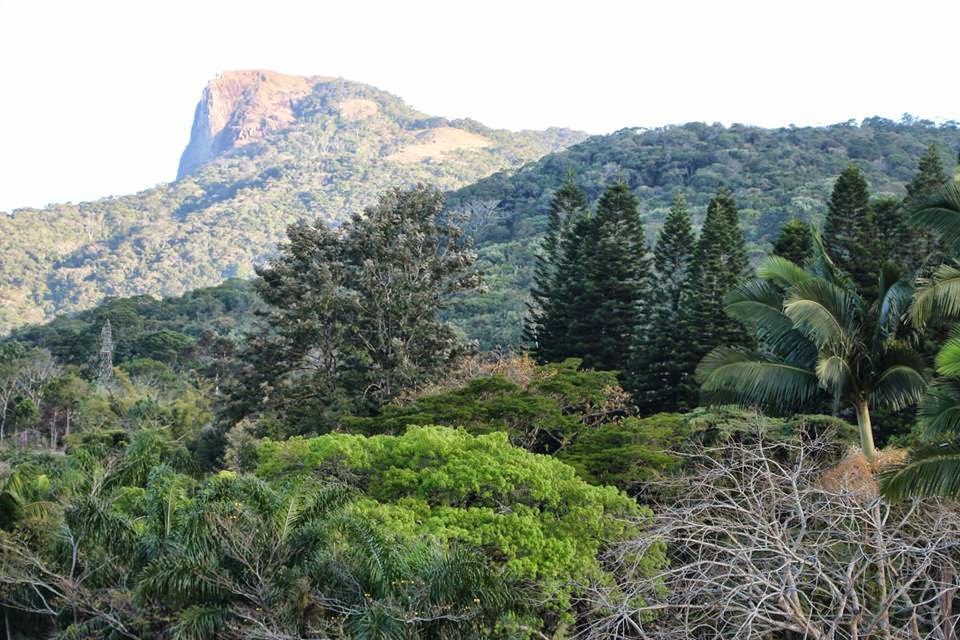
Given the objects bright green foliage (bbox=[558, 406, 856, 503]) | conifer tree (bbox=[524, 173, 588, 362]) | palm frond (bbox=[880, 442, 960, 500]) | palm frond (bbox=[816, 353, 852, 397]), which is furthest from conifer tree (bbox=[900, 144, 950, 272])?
palm frond (bbox=[880, 442, 960, 500])

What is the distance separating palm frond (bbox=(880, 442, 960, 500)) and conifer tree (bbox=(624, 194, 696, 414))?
1476 centimetres

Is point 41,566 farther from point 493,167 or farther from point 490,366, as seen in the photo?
point 493,167

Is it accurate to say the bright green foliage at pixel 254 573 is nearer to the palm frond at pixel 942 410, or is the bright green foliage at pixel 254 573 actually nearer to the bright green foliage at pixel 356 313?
the palm frond at pixel 942 410

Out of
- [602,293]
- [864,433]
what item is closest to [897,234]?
[602,293]

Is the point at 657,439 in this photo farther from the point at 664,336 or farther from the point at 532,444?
the point at 664,336

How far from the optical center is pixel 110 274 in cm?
12138

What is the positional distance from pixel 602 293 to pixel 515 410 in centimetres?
1191

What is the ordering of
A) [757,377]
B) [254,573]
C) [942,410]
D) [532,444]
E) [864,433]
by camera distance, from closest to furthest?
[254,573] → [942,410] → [864,433] → [757,377] → [532,444]

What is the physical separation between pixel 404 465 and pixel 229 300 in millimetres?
63910

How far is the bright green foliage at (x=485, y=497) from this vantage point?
11.3 meters

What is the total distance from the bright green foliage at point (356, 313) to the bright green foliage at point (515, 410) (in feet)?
12.2

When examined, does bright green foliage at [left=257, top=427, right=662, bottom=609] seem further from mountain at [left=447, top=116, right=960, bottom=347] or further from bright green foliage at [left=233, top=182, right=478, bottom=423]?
mountain at [left=447, top=116, right=960, bottom=347]

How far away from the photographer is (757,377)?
16094 millimetres

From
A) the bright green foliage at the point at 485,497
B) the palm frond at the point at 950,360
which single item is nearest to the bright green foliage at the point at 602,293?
the bright green foliage at the point at 485,497
